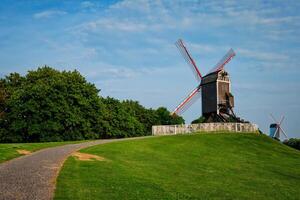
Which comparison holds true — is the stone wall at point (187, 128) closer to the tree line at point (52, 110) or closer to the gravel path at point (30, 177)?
the tree line at point (52, 110)

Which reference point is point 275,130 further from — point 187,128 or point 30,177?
point 30,177

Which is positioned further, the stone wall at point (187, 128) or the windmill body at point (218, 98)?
the windmill body at point (218, 98)

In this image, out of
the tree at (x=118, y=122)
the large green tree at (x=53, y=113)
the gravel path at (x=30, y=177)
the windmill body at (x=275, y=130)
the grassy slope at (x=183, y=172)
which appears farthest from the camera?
the windmill body at (x=275, y=130)

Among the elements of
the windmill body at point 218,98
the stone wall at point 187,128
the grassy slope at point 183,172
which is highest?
the windmill body at point 218,98

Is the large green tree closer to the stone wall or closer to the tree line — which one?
the tree line

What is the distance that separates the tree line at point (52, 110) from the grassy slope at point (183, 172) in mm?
20821

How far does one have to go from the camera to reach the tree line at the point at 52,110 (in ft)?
198

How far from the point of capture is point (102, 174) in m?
21.3

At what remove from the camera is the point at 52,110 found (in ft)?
199

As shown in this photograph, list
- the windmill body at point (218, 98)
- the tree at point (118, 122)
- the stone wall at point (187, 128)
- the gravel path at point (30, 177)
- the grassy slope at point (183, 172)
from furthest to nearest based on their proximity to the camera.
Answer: the tree at point (118, 122) → the windmill body at point (218, 98) → the stone wall at point (187, 128) → the grassy slope at point (183, 172) → the gravel path at point (30, 177)

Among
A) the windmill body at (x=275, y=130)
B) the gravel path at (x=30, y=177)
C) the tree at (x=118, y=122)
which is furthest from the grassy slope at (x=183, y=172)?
the windmill body at (x=275, y=130)

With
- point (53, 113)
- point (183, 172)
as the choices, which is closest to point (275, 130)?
point (53, 113)

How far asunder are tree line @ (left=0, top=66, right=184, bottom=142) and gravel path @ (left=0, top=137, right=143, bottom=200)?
34504 millimetres

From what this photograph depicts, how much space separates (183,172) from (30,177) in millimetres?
11986
